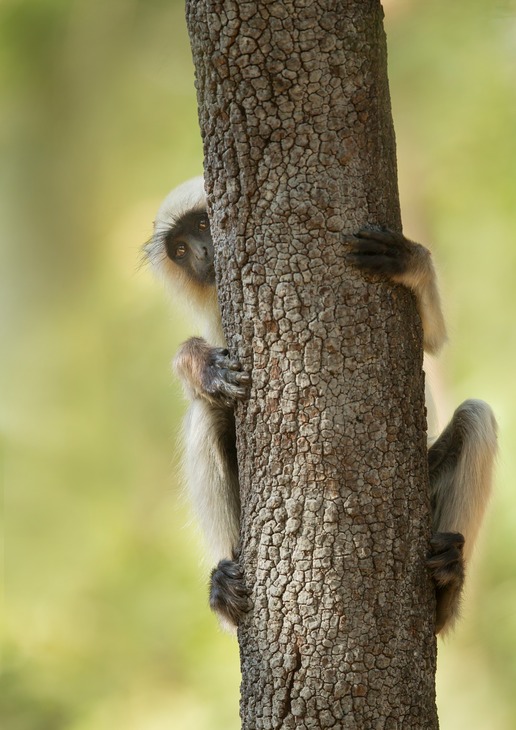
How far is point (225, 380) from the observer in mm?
3504

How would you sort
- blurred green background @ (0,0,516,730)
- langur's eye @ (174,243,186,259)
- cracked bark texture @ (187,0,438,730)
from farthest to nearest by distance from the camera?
1. blurred green background @ (0,0,516,730)
2. langur's eye @ (174,243,186,259)
3. cracked bark texture @ (187,0,438,730)

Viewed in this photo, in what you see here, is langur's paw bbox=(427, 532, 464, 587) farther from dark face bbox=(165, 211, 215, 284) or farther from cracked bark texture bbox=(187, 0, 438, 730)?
dark face bbox=(165, 211, 215, 284)

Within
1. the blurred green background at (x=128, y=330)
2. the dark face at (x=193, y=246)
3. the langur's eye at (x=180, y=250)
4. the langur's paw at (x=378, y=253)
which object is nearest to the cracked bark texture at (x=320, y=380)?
the langur's paw at (x=378, y=253)

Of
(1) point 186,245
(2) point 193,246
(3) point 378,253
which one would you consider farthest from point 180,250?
(3) point 378,253

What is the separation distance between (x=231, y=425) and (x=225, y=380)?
1.24 meters

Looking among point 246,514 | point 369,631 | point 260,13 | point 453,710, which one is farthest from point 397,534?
point 453,710

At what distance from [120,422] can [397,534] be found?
24.6ft

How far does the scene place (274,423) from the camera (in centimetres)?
336

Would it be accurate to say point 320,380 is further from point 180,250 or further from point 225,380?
point 180,250

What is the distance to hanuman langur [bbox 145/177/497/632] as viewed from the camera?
3.49 metres

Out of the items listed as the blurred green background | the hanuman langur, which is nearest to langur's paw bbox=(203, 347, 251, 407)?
the hanuman langur

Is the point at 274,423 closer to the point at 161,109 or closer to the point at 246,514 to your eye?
the point at 246,514

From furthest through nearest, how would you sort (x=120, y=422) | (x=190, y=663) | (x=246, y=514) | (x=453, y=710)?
(x=120, y=422) → (x=190, y=663) → (x=453, y=710) → (x=246, y=514)

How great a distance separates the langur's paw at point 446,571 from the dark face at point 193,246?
2.23 meters
